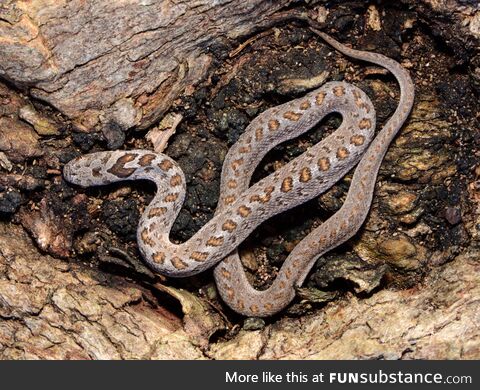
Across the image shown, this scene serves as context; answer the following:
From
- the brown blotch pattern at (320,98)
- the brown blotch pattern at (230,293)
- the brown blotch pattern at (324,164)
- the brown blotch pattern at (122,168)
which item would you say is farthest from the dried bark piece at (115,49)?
the brown blotch pattern at (230,293)

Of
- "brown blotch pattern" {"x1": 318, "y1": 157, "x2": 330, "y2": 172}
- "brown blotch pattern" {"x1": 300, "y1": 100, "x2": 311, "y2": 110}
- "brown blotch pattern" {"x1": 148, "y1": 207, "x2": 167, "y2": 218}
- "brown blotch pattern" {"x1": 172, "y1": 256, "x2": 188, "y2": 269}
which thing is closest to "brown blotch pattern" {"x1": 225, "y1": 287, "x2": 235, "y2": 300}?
"brown blotch pattern" {"x1": 172, "y1": 256, "x2": 188, "y2": 269}

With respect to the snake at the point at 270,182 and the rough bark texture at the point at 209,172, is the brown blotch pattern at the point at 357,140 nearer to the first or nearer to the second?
the snake at the point at 270,182

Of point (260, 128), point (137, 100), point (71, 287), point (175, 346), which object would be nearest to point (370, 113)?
point (260, 128)

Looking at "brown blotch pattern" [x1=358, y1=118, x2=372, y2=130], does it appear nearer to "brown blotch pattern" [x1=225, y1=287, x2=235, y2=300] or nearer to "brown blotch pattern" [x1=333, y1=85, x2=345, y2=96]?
"brown blotch pattern" [x1=333, y1=85, x2=345, y2=96]

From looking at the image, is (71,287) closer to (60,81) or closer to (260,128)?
(60,81)

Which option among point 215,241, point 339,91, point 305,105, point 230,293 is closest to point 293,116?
point 305,105
